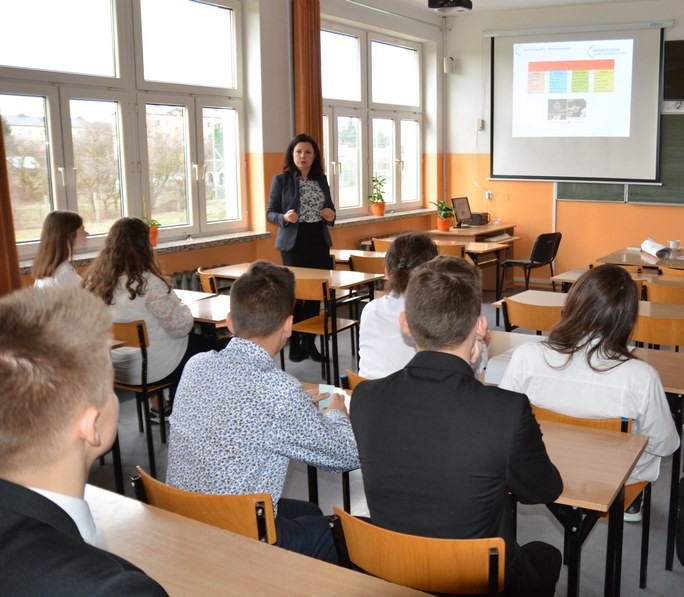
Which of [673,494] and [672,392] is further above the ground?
[672,392]

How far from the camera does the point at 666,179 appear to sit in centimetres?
836

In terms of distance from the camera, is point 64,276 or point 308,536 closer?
point 308,536

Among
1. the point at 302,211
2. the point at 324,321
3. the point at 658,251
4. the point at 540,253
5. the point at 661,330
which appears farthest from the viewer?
the point at 540,253

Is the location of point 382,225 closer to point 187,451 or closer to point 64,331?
point 187,451

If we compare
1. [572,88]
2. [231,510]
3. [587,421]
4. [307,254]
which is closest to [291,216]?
[307,254]

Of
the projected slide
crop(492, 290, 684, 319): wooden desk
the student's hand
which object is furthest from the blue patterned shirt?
the projected slide

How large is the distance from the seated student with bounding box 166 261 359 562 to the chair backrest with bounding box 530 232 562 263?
6.40 m

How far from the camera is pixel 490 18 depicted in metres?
9.14

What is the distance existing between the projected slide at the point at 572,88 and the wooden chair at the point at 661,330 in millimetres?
5482

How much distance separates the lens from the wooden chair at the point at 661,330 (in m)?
3.55

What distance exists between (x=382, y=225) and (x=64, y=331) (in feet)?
25.9

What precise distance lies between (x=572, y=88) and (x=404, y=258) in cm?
628

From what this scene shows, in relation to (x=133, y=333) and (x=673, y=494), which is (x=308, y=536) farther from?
(x=133, y=333)

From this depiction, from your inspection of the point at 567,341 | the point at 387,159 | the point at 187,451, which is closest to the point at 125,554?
the point at 187,451
